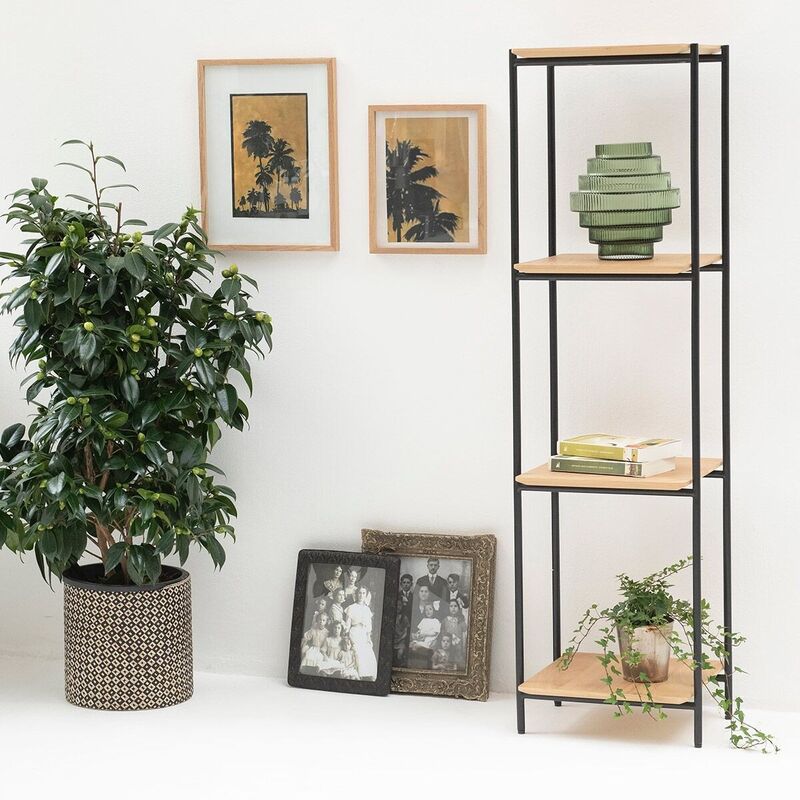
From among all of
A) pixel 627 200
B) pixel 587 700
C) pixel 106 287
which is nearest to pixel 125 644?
pixel 106 287

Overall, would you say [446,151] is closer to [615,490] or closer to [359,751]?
[615,490]

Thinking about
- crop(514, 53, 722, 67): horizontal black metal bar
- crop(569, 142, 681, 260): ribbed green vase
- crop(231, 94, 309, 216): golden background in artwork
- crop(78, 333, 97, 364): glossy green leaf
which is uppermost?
crop(514, 53, 722, 67): horizontal black metal bar

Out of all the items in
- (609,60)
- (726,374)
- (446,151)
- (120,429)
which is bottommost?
(120,429)

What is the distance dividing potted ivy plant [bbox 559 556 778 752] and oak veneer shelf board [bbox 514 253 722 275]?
2.28 feet

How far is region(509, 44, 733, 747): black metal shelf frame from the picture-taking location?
268 cm

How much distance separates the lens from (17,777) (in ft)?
8.80

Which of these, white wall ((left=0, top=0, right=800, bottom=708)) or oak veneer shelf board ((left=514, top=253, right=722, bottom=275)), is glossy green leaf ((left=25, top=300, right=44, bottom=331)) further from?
oak veneer shelf board ((left=514, top=253, right=722, bottom=275))

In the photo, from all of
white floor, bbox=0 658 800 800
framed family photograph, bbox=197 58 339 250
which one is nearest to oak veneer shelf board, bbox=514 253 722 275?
framed family photograph, bbox=197 58 339 250

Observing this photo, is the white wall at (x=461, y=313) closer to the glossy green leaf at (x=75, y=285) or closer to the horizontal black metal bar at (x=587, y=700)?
the horizontal black metal bar at (x=587, y=700)

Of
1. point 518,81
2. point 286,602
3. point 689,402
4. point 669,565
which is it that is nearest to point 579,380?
point 689,402

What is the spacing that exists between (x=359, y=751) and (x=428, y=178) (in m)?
1.31

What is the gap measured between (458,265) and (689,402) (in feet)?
2.05

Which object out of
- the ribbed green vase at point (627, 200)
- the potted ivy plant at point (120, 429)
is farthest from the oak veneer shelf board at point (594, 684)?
the ribbed green vase at point (627, 200)

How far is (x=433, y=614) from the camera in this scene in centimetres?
321
